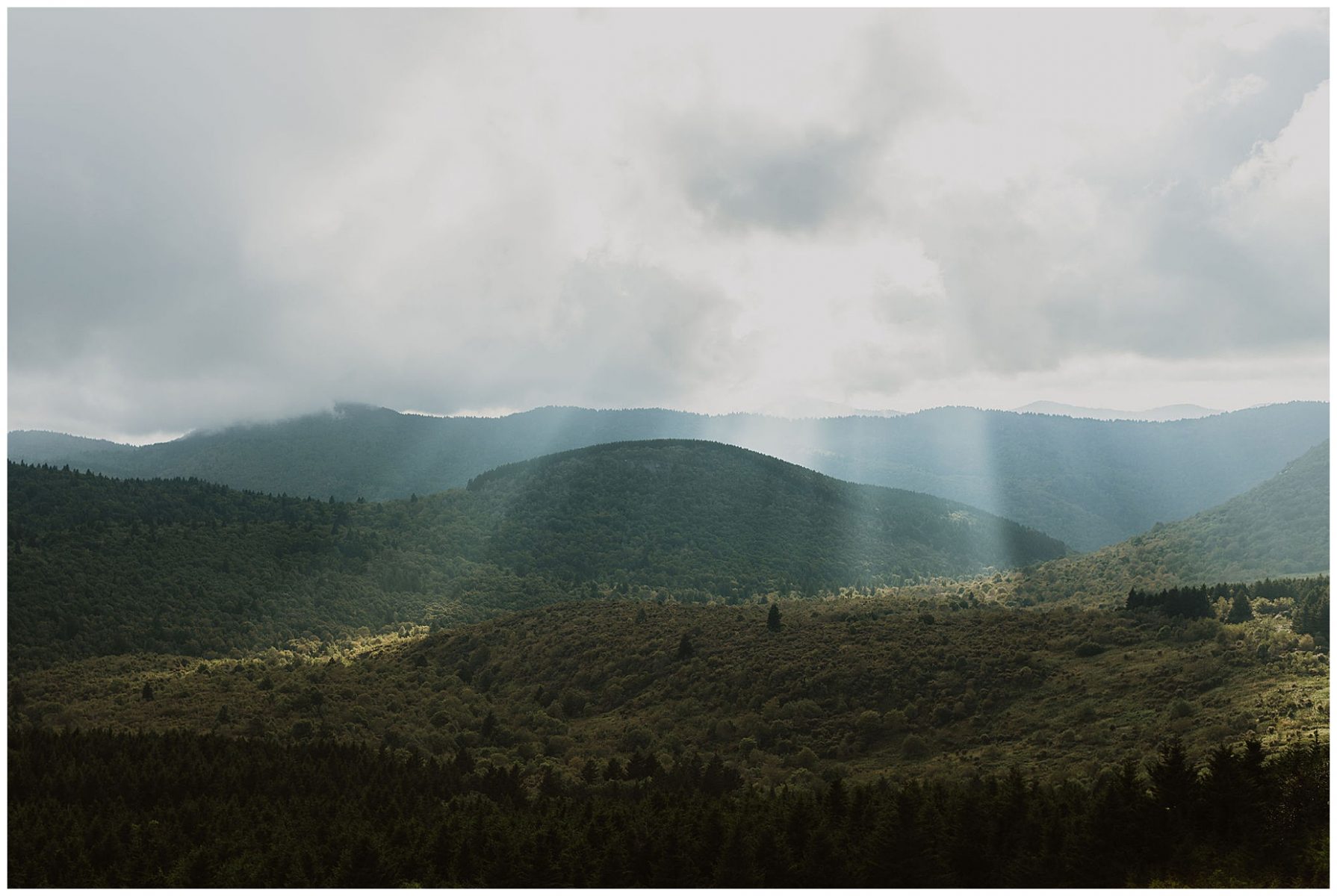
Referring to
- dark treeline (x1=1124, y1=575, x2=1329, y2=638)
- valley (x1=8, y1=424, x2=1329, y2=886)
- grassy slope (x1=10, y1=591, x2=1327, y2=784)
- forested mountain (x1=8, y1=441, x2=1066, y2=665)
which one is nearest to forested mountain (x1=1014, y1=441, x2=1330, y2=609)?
valley (x1=8, y1=424, x2=1329, y2=886)

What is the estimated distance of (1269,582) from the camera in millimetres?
66438

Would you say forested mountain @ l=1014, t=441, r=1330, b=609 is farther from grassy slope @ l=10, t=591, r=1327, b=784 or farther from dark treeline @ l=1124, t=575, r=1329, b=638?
dark treeline @ l=1124, t=575, r=1329, b=638

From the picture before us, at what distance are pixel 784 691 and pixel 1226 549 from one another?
233 ft

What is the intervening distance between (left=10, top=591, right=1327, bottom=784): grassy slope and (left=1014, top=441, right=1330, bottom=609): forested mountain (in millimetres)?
20450

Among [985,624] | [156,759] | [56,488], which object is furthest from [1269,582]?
[56,488]

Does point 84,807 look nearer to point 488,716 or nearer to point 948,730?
point 488,716

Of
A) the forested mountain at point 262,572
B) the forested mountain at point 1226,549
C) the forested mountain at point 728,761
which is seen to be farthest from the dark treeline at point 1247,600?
the forested mountain at point 262,572

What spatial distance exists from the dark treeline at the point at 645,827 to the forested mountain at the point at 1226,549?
6901 cm

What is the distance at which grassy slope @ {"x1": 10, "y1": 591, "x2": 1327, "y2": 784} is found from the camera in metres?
47.2

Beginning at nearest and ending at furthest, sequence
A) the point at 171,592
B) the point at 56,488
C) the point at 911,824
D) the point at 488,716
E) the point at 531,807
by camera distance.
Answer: the point at 911,824
the point at 531,807
the point at 488,716
the point at 171,592
the point at 56,488

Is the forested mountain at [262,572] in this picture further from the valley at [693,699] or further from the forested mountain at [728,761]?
the forested mountain at [728,761]

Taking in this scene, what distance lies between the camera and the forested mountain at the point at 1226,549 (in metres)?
90.8

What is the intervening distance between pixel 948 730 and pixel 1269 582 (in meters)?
36.2

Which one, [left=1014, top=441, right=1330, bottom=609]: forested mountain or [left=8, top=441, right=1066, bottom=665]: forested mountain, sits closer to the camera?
[left=1014, top=441, right=1330, bottom=609]: forested mountain
